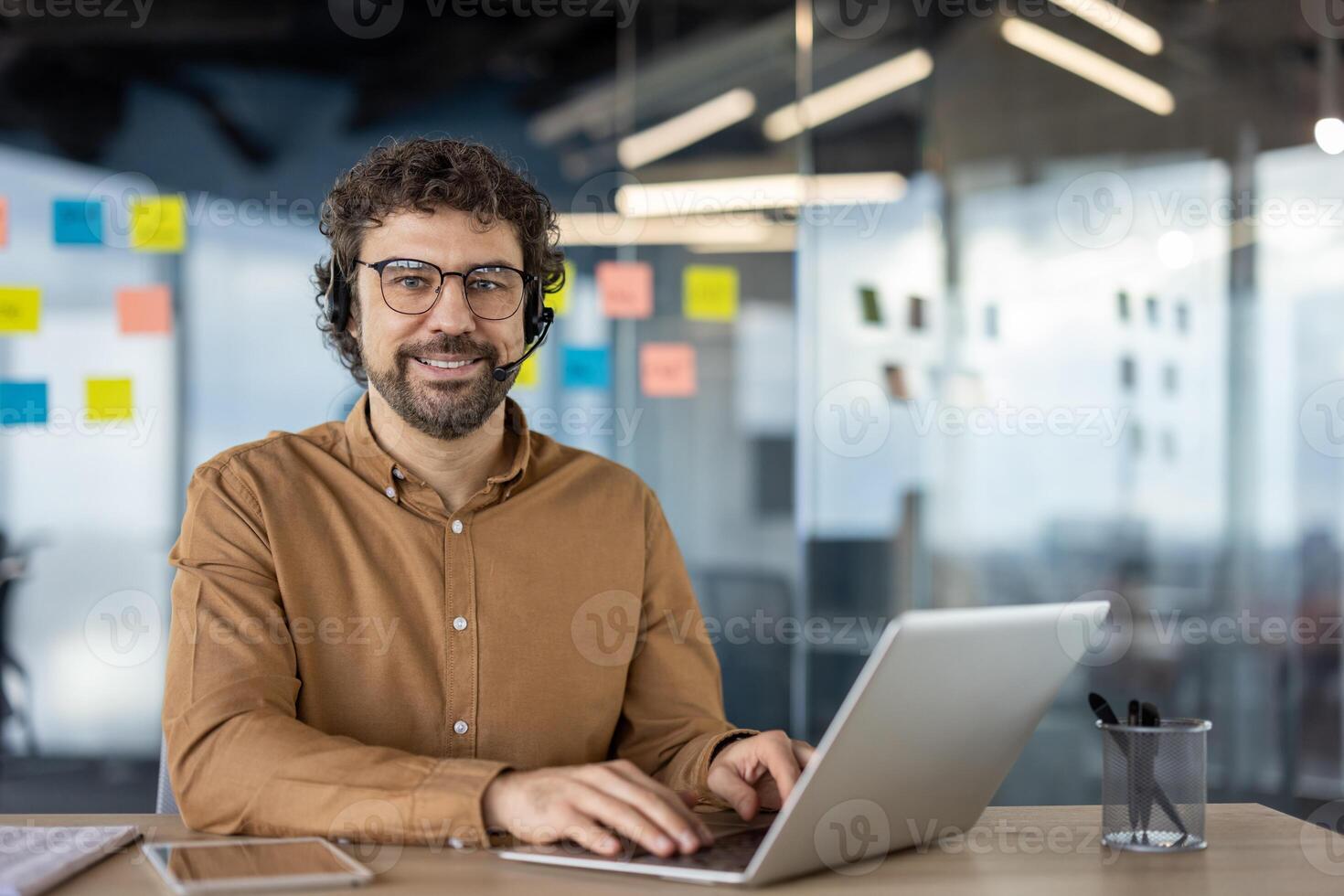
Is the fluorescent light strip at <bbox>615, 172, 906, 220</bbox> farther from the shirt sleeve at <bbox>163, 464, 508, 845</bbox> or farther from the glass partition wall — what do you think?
the shirt sleeve at <bbox>163, 464, 508, 845</bbox>

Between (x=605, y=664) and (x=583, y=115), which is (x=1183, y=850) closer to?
(x=605, y=664)

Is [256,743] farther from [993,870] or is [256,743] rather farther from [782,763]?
[993,870]

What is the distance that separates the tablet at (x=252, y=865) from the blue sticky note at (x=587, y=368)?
98.4 inches

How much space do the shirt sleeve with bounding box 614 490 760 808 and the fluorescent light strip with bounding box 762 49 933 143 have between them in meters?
2.06

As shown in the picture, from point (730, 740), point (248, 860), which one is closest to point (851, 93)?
point (730, 740)

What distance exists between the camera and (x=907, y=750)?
113 cm

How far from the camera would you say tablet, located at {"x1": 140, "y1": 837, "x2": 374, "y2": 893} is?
1062 mm

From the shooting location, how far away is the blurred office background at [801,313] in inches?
140

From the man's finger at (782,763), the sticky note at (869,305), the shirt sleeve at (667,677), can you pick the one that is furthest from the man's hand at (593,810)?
the sticky note at (869,305)

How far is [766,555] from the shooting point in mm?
3703

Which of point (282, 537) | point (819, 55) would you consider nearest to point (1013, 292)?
point (819, 55)

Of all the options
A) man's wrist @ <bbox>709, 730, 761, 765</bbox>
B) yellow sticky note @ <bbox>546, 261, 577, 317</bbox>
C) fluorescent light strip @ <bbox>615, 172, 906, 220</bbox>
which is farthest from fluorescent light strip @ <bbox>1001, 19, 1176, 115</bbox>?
man's wrist @ <bbox>709, 730, 761, 765</bbox>

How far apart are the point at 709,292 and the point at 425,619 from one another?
2183 mm

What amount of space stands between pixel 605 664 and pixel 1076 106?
8.50 ft
